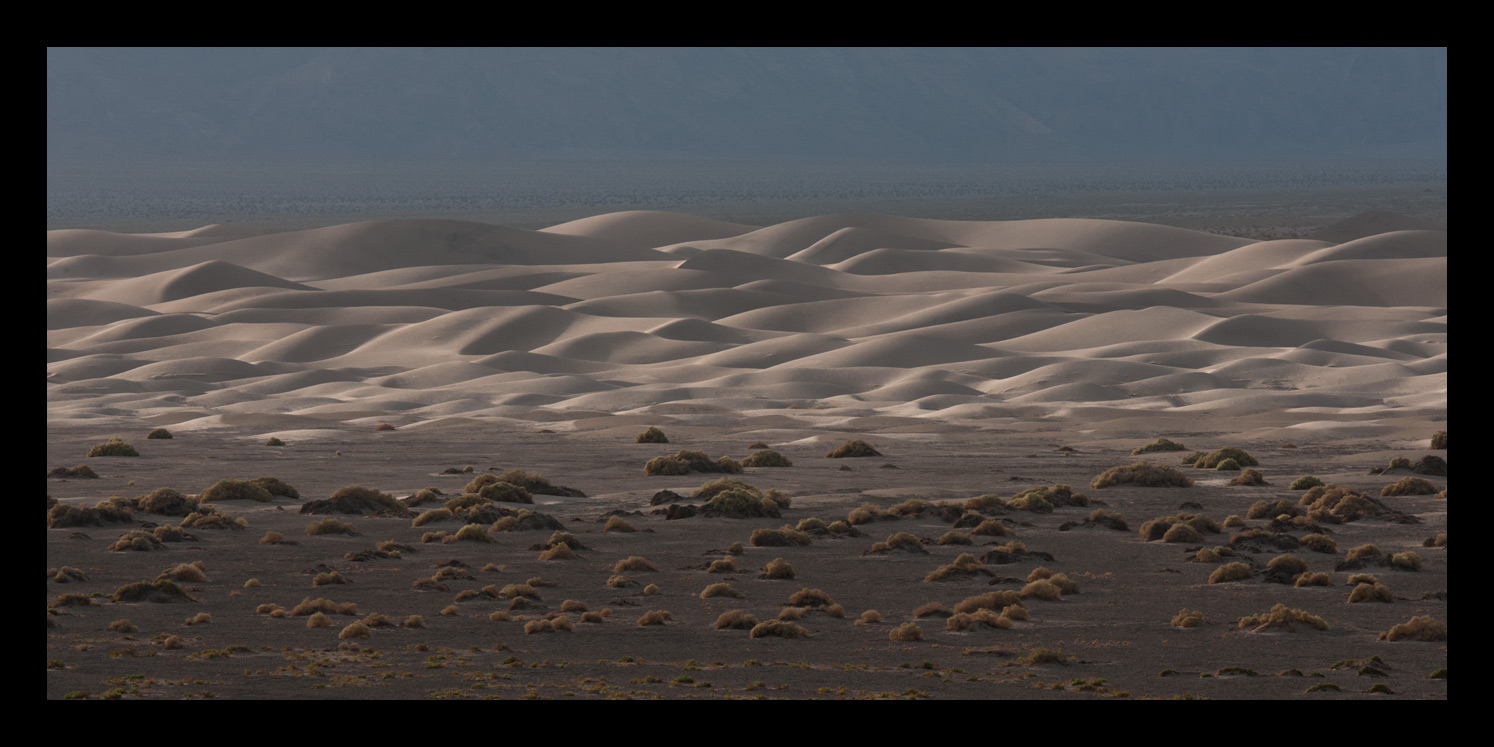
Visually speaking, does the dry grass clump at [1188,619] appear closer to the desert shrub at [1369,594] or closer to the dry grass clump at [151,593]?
the desert shrub at [1369,594]

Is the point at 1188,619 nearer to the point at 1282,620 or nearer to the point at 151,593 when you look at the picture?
the point at 1282,620

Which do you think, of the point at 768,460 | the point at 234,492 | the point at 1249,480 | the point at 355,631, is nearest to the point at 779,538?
the point at 355,631

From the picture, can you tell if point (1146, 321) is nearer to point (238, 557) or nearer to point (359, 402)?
point (359, 402)

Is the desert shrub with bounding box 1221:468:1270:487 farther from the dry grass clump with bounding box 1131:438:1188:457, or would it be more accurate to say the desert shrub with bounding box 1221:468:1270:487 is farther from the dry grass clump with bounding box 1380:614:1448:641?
the dry grass clump with bounding box 1380:614:1448:641

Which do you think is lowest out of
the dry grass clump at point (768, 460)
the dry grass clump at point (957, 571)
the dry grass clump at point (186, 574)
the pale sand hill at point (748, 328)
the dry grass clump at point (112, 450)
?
the dry grass clump at point (957, 571)

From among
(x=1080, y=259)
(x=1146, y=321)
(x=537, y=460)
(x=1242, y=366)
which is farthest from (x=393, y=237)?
(x=537, y=460)

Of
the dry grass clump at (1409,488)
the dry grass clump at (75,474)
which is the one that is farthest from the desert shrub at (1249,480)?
the dry grass clump at (75,474)

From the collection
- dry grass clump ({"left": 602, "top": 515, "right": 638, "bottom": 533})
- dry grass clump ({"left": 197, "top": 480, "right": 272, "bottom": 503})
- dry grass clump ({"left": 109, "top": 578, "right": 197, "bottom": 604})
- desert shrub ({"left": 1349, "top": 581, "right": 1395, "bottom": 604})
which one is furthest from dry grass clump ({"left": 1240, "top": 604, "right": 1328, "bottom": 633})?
dry grass clump ({"left": 197, "top": 480, "right": 272, "bottom": 503})
